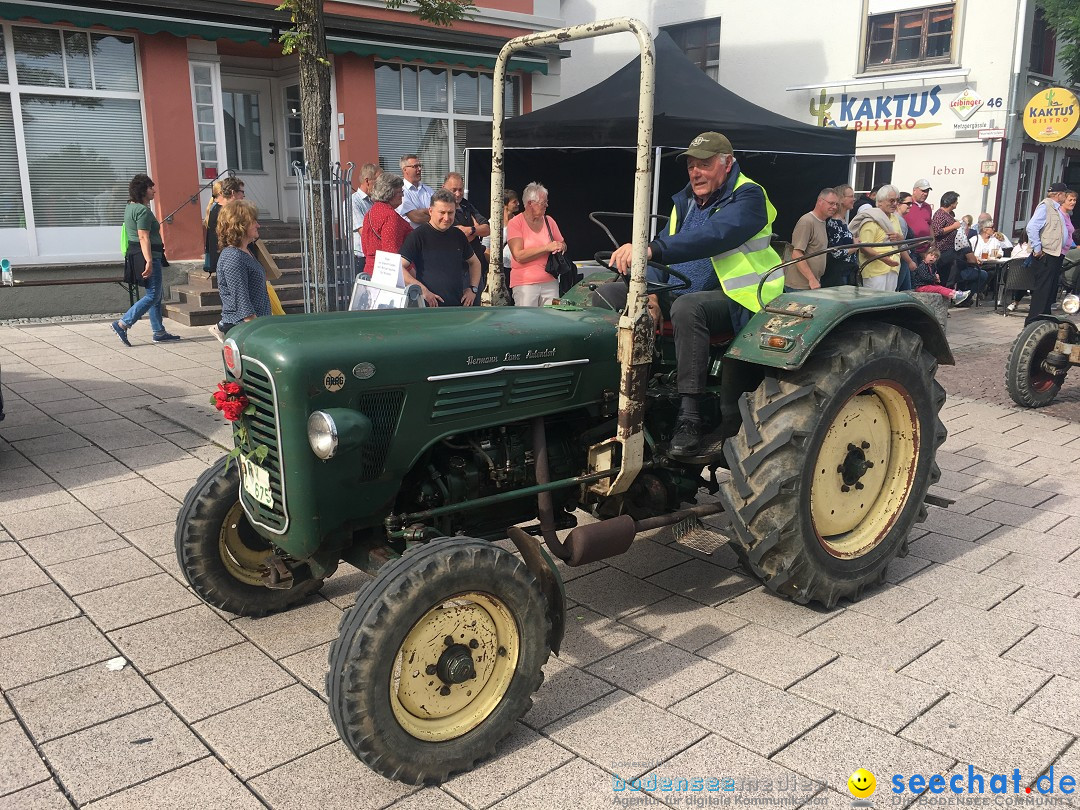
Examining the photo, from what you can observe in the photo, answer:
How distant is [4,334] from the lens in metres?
9.94

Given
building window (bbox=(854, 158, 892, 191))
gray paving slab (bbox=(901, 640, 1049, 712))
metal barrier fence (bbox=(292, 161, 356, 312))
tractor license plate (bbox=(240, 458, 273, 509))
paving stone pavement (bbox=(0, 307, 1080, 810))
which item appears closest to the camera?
paving stone pavement (bbox=(0, 307, 1080, 810))

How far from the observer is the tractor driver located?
3.66 m

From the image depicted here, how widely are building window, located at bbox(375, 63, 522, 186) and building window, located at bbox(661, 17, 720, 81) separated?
7296 millimetres

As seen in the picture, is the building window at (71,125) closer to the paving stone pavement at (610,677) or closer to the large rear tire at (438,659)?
the paving stone pavement at (610,677)

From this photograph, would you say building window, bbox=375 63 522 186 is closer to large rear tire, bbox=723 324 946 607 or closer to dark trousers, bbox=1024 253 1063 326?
dark trousers, bbox=1024 253 1063 326

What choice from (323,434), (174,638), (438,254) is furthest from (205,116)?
(323,434)

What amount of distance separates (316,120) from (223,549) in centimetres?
Result: 502

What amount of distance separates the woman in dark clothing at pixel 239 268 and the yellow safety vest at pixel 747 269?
128 inches

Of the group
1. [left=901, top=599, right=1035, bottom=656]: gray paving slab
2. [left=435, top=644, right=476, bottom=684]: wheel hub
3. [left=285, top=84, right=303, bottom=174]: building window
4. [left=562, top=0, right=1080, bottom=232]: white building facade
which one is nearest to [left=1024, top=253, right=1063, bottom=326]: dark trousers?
[left=562, top=0, right=1080, bottom=232]: white building facade

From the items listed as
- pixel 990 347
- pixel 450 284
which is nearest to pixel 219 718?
pixel 450 284

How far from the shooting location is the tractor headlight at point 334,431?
270cm

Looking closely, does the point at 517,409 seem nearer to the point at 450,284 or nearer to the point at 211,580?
the point at 211,580

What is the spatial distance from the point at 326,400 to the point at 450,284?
368cm

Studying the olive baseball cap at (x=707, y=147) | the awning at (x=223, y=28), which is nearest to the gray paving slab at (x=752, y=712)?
the olive baseball cap at (x=707, y=147)
